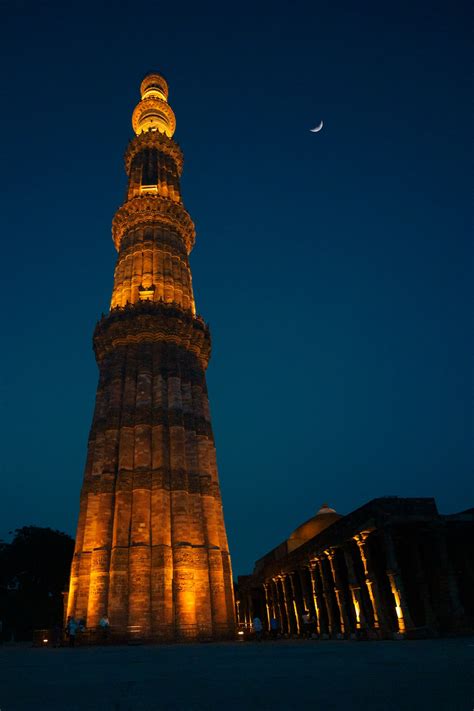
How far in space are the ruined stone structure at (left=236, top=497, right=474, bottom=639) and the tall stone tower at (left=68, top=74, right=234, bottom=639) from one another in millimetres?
5625

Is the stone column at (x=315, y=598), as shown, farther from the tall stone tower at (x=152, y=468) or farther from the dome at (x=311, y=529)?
the dome at (x=311, y=529)

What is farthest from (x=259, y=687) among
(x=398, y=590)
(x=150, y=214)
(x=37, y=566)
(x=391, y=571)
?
(x=37, y=566)

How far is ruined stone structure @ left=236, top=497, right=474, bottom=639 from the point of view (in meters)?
18.0

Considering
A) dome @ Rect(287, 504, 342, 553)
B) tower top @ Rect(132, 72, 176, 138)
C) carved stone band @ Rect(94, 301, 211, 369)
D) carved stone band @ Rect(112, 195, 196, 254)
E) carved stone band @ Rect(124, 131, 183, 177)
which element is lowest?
dome @ Rect(287, 504, 342, 553)

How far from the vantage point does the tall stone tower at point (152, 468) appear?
2434 cm

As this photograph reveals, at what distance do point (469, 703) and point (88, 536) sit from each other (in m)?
25.1

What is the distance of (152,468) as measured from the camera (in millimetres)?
27828

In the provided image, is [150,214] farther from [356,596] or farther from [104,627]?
[356,596]

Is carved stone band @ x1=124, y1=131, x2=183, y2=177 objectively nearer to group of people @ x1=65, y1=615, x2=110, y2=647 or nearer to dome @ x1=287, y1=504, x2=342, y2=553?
dome @ x1=287, y1=504, x2=342, y2=553

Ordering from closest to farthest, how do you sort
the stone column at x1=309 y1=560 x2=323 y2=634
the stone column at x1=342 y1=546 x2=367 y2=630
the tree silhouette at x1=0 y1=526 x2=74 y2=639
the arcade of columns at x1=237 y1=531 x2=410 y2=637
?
the arcade of columns at x1=237 y1=531 x2=410 y2=637
the stone column at x1=342 y1=546 x2=367 y2=630
the stone column at x1=309 y1=560 x2=323 y2=634
the tree silhouette at x1=0 y1=526 x2=74 y2=639

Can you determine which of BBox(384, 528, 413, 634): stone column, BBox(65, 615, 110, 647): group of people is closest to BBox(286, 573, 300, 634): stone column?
BBox(65, 615, 110, 647): group of people

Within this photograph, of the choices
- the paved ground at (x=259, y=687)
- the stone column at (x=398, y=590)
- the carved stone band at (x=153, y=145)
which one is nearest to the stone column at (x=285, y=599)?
the stone column at (x=398, y=590)

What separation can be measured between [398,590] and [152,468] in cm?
1467

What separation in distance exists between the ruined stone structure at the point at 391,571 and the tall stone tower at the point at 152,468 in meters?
5.63
